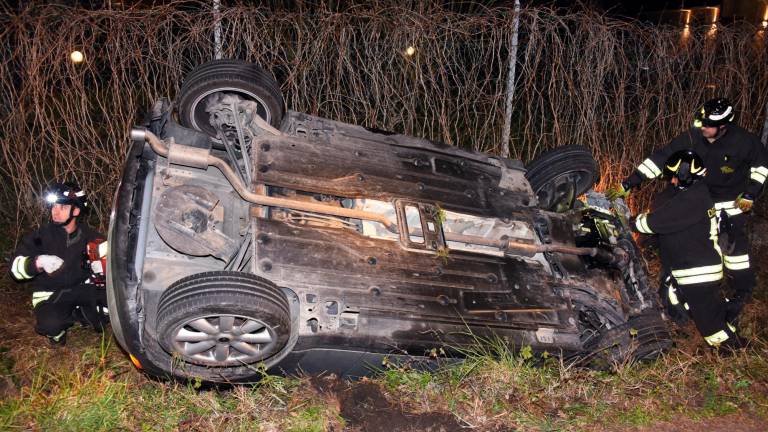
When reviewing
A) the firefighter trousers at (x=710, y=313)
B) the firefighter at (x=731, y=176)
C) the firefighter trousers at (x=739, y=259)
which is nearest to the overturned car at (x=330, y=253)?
the firefighter trousers at (x=710, y=313)

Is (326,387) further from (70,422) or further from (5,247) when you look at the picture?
(5,247)

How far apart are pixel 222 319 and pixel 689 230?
3.57 metres

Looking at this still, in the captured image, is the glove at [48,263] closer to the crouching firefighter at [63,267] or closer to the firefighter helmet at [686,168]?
the crouching firefighter at [63,267]

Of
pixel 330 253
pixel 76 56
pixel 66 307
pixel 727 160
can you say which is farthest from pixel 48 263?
pixel 727 160

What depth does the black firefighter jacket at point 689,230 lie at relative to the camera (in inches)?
180

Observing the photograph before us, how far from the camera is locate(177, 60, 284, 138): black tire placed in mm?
3947

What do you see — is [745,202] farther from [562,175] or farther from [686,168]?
[562,175]

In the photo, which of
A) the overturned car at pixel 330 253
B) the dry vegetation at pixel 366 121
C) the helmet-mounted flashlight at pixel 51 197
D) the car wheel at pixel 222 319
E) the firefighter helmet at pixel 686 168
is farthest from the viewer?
the firefighter helmet at pixel 686 168

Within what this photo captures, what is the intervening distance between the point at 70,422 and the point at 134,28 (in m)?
3.02

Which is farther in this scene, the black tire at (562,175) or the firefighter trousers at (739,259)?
the firefighter trousers at (739,259)

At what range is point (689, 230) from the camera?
184 inches

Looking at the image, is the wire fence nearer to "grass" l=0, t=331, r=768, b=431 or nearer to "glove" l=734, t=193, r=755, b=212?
"glove" l=734, t=193, r=755, b=212

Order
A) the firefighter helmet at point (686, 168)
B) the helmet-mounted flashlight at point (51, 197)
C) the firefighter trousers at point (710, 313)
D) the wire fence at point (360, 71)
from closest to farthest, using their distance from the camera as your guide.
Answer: the helmet-mounted flashlight at point (51, 197), the firefighter helmet at point (686, 168), the firefighter trousers at point (710, 313), the wire fence at point (360, 71)

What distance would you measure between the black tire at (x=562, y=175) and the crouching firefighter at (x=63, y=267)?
3312mm
